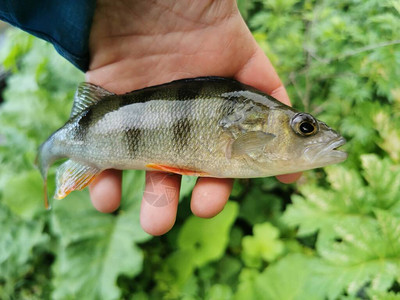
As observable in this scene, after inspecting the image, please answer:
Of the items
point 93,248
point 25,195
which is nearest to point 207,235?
point 93,248

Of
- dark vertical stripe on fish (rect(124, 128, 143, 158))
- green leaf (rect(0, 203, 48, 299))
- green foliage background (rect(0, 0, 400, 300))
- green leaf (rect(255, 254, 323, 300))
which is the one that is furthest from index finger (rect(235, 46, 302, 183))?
green leaf (rect(0, 203, 48, 299))

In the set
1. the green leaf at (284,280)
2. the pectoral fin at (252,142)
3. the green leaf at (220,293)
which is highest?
the pectoral fin at (252,142)

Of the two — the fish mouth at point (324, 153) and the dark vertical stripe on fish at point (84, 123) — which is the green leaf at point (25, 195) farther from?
the fish mouth at point (324, 153)

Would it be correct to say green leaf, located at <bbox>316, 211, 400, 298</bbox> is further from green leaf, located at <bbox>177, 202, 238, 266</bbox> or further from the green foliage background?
green leaf, located at <bbox>177, 202, 238, 266</bbox>

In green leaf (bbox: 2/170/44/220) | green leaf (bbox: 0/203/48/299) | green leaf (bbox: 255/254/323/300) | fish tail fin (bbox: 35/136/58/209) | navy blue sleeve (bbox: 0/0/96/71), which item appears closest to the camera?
navy blue sleeve (bbox: 0/0/96/71)

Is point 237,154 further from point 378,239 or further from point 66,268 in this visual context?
point 66,268

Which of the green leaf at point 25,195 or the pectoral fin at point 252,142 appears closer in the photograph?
the pectoral fin at point 252,142

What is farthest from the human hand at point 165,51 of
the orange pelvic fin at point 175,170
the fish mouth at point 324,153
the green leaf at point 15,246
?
the green leaf at point 15,246
